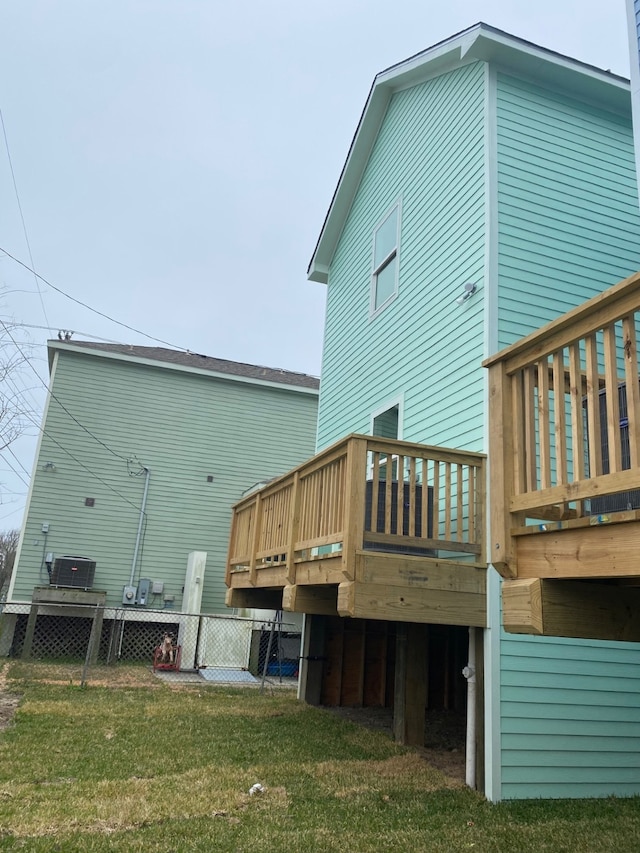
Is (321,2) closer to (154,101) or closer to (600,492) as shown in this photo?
(154,101)

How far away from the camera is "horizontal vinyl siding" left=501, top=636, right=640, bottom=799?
17.8ft

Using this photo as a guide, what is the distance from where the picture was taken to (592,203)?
7.44 m

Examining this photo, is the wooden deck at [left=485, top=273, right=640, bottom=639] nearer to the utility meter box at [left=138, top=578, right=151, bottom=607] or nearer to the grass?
the grass

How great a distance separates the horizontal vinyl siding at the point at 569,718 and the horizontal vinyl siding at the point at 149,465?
10042 mm

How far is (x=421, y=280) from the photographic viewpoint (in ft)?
26.7

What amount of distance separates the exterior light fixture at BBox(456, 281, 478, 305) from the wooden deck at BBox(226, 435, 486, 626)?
181 centimetres

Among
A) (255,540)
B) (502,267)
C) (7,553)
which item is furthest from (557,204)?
(7,553)

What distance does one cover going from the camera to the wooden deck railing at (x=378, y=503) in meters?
5.30

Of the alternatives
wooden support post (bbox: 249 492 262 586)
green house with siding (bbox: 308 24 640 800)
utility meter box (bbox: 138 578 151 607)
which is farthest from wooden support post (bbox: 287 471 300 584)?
utility meter box (bbox: 138 578 151 607)

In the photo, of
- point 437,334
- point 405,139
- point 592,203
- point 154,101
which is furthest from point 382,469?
→ point 154,101

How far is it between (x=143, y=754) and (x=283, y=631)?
23.9 ft

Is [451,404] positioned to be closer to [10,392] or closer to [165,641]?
[10,392]

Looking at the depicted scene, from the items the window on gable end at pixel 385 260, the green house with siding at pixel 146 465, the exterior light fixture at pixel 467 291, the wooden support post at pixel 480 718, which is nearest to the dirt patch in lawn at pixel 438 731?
the wooden support post at pixel 480 718

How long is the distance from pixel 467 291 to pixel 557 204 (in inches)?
60.8
